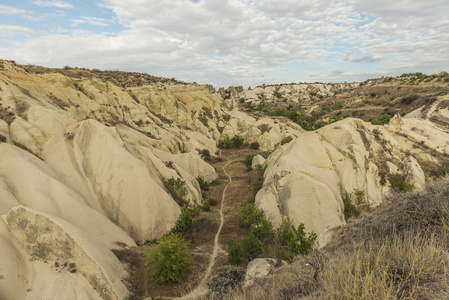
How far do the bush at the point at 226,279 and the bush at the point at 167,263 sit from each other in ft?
7.21

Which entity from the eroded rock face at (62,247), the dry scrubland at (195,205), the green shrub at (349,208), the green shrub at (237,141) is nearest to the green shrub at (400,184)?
the dry scrubland at (195,205)

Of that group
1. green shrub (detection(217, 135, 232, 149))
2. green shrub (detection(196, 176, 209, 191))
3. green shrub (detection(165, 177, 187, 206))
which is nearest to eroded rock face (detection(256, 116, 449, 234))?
green shrub (detection(165, 177, 187, 206))

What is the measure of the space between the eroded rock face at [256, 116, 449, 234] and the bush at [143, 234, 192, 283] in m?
6.99

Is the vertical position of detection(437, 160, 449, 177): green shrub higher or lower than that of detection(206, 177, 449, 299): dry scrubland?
lower

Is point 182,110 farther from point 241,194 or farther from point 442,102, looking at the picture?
point 442,102

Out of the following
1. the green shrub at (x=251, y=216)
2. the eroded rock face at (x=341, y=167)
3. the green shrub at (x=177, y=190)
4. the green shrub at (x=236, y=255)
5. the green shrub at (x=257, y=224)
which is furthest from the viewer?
the green shrub at (x=177, y=190)

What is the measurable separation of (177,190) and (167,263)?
9.12m

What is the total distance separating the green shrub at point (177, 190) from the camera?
19703 mm

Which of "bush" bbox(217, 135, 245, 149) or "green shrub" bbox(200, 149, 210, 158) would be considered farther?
"bush" bbox(217, 135, 245, 149)

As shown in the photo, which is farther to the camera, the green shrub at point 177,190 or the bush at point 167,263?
the green shrub at point 177,190

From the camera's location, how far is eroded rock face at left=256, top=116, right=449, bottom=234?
15.9 meters

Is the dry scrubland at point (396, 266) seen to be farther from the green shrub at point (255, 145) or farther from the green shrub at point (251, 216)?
the green shrub at point (255, 145)

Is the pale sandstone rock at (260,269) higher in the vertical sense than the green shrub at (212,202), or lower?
higher

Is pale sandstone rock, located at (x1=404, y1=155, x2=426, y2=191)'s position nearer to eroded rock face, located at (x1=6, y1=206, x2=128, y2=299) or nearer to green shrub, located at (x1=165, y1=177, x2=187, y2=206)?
green shrub, located at (x1=165, y1=177, x2=187, y2=206)
